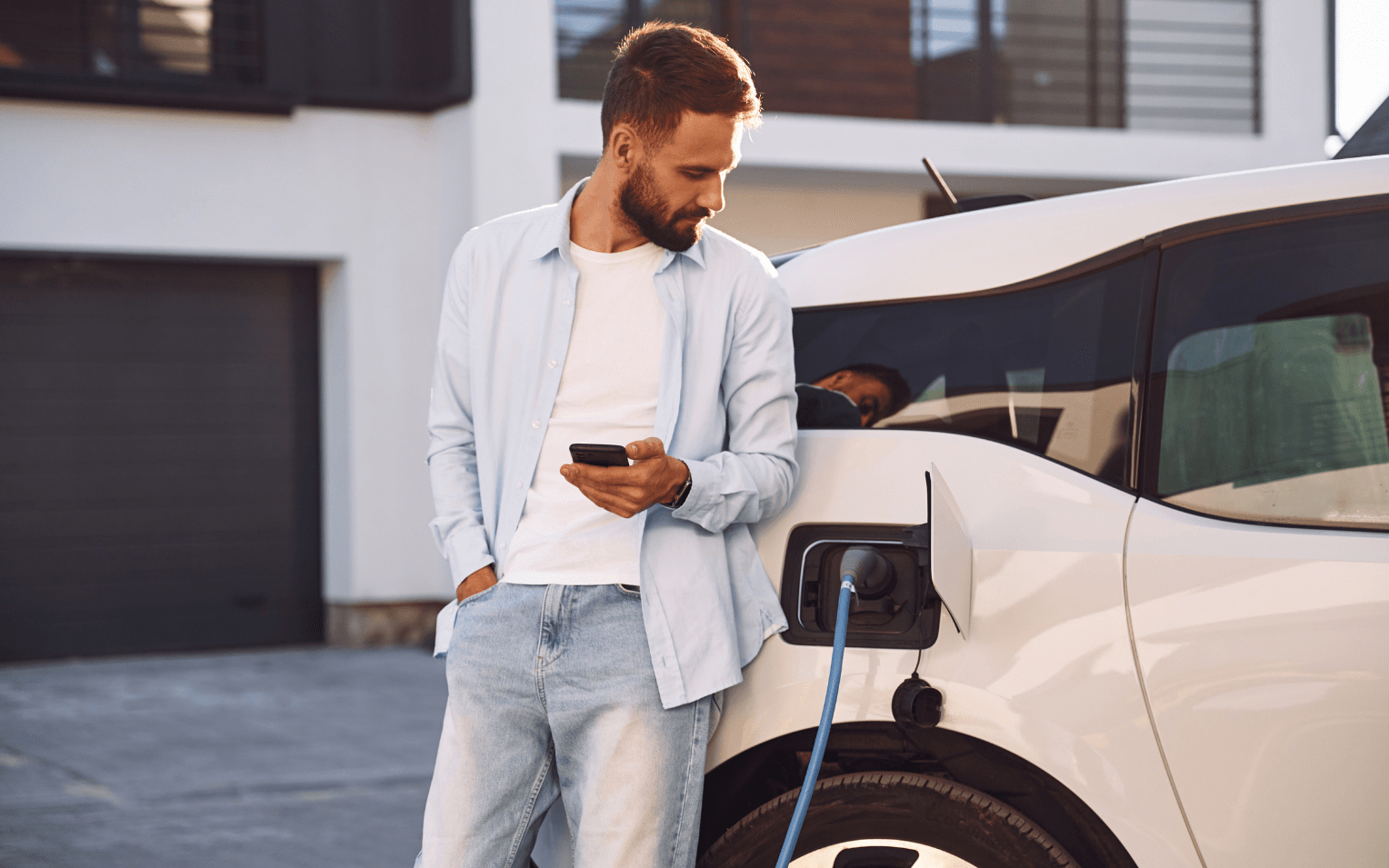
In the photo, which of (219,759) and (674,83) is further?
(219,759)

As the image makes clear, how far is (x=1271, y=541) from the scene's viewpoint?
7.22ft

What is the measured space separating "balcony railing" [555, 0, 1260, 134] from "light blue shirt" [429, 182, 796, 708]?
28.9 ft

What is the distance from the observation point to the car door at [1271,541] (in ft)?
7.04

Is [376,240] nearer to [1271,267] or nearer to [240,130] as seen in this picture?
[240,130]

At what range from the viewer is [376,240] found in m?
10.4

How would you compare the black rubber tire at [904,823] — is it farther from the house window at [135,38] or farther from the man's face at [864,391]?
the house window at [135,38]

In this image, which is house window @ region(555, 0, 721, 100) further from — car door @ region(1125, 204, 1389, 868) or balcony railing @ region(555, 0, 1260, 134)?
car door @ region(1125, 204, 1389, 868)

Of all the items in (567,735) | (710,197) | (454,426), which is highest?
(710,197)

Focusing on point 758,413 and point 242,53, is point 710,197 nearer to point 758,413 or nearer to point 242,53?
point 758,413

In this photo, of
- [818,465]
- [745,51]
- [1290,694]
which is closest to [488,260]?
[818,465]

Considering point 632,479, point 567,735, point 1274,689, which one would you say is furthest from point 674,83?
point 1274,689

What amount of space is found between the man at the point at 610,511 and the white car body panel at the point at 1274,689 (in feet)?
2.05

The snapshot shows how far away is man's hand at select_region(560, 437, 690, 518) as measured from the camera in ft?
6.72

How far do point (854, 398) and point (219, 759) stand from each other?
5270 millimetres
